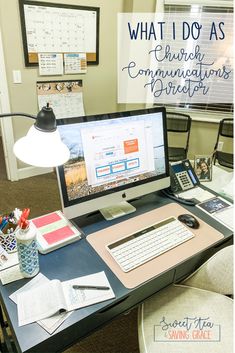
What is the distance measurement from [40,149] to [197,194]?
951mm

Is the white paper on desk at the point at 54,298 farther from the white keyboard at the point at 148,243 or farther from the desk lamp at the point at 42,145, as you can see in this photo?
the desk lamp at the point at 42,145

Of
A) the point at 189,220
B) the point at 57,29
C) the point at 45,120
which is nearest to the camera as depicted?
the point at 45,120

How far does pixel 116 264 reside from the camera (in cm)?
94

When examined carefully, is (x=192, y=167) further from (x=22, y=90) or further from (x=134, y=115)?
(x=22, y=90)

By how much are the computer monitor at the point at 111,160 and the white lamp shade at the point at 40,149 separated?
25 centimetres

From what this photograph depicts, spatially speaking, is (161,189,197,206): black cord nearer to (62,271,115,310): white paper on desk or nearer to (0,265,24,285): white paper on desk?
(62,271,115,310): white paper on desk

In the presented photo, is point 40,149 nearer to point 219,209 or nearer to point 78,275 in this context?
point 78,275

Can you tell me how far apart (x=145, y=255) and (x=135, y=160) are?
41cm

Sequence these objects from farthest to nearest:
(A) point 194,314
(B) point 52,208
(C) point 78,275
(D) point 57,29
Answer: (D) point 57,29 → (B) point 52,208 → (A) point 194,314 → (C) point 78,275

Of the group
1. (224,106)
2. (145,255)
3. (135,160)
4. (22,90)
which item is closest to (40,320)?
(145,255)

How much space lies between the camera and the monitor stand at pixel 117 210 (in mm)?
1208

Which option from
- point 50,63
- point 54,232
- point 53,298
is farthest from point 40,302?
point 50,63

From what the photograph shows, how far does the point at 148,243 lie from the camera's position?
1.03 meters

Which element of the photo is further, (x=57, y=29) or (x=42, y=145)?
(x=57, y=29)
